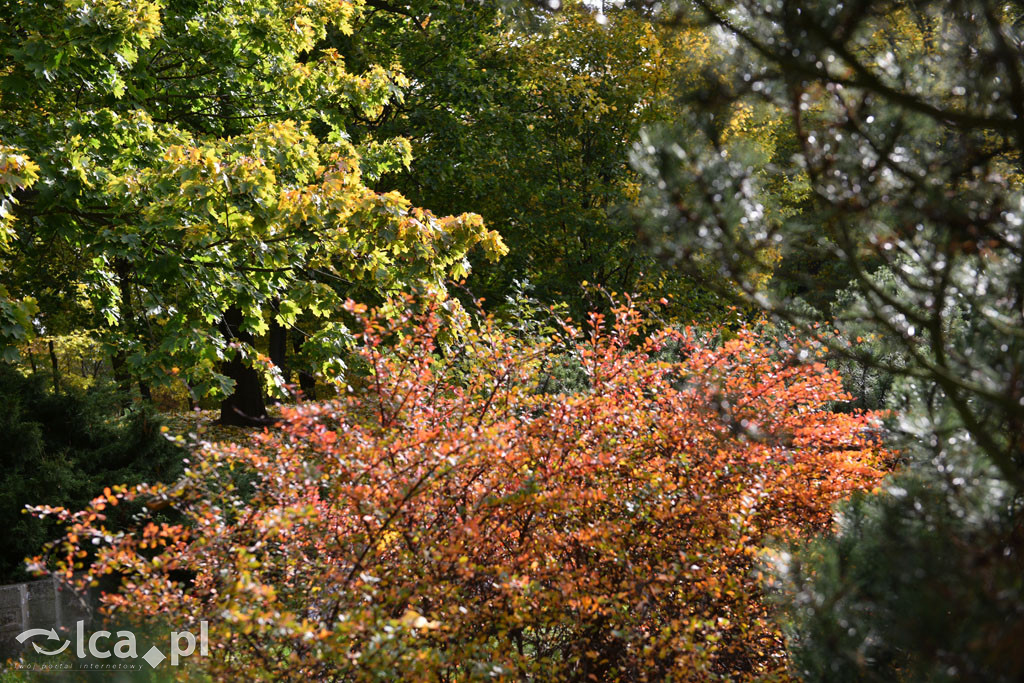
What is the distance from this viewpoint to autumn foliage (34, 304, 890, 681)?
3465 mm

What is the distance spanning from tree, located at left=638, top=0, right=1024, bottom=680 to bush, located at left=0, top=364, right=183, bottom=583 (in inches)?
276

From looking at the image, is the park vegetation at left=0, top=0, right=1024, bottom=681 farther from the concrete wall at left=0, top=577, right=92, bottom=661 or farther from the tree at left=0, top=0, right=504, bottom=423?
the concrete wall at left=0, top=577, right=92, bottom=661

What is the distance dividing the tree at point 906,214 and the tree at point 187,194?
4.03 m


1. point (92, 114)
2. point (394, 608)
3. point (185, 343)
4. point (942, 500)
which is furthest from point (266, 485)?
point (92, 114)

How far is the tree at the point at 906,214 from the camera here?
2230 mm

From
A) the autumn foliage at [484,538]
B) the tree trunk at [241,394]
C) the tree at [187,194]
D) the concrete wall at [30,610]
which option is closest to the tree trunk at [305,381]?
the tree trunk at [241,394]

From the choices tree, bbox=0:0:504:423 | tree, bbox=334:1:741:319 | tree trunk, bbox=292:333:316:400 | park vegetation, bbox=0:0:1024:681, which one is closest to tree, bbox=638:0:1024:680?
park vegetation, bbox=0:0:1024:681

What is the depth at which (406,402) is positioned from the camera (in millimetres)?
4527

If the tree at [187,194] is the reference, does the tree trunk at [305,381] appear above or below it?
above

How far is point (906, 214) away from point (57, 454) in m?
7.95

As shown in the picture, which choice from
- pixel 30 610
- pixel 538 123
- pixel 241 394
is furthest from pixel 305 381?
pixel 30 610

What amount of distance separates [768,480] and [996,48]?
268 centimetres

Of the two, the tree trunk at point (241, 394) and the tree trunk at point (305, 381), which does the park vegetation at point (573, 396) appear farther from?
the tree trunk at point (305, 381)

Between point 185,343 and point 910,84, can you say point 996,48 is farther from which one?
point 185,343
